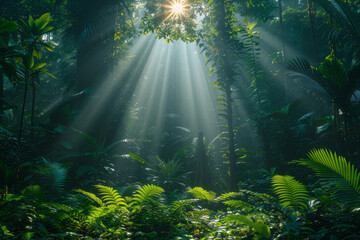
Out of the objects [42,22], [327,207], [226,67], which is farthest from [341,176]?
[42,22]

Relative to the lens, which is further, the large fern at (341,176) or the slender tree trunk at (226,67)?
the slender tree trunk at (226,67)

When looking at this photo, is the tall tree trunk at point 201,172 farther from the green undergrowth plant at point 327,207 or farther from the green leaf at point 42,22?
the green leaf at point 42,22

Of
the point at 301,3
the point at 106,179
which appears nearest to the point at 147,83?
the point at 106,179

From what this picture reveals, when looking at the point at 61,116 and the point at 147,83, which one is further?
the point at 147,83

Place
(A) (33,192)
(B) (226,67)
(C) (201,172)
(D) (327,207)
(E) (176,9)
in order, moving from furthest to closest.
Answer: (E) (176,9) < (C) (201,172) < (B) (226,67) < (A) (33,192) < (D) (327,207)

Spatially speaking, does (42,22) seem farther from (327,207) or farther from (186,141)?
(186,141)

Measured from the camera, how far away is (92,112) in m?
9.90

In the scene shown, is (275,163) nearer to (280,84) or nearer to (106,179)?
(106,179)

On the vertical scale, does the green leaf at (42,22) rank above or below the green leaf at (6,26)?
above

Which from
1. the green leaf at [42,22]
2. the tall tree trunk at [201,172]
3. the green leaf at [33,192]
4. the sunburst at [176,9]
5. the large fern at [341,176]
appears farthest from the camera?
the sunburst at [176,9]

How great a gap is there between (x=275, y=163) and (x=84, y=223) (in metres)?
6.31

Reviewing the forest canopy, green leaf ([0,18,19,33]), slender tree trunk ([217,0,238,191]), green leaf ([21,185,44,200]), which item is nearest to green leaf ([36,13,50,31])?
the forest canopy

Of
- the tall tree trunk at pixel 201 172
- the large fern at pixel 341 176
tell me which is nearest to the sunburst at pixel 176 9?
the tall tree trunk at pixel 201 172

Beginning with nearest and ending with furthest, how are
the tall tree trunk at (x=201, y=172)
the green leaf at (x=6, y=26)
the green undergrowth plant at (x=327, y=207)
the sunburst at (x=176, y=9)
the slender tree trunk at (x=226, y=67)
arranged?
the green undergrowth plant at (x=327, y=207)
the green leaf at (x=6, y=26)
the slender tree trunk at (x=226, y=67)
the tall tree trunk at (x=201, y=172)
the sunburst at (x=176, y=9)
